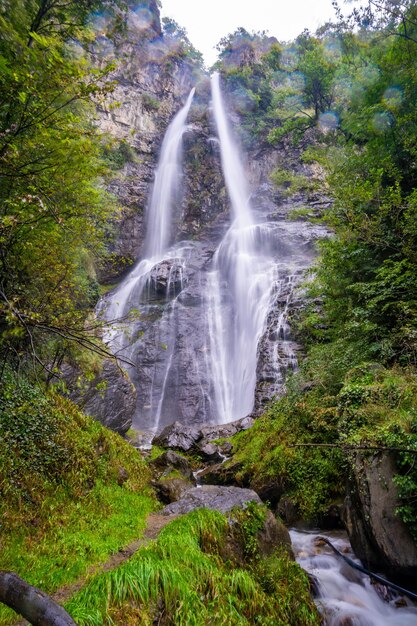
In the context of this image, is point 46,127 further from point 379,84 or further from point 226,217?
point 226,217

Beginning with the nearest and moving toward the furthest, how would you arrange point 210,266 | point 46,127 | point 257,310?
point 46,127 < point 257,310 < point 210,266

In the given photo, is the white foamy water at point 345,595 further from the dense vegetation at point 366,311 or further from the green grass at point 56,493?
the green grass at point 56,493

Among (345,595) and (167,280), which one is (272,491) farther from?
(167,280)

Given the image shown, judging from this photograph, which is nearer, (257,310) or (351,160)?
(351,160)

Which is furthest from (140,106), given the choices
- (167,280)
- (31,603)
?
(31,603)

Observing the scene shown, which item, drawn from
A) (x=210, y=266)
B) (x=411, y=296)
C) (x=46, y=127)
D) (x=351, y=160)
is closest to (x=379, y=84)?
(x=351, y=160)

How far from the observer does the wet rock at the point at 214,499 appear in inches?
218

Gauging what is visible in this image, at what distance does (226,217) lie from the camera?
106 feet

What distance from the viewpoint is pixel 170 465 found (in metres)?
9.91

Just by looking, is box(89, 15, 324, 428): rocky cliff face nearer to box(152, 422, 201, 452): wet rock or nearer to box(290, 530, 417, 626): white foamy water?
box(152, 422, 201, 452): wet rock

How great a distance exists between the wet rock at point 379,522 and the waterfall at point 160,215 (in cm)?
2042

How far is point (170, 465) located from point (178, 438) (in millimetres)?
3301

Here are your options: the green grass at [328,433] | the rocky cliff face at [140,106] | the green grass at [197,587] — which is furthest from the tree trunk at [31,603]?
the rocky cliff face at [140,106]

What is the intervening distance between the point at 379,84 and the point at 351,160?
2331 mm
